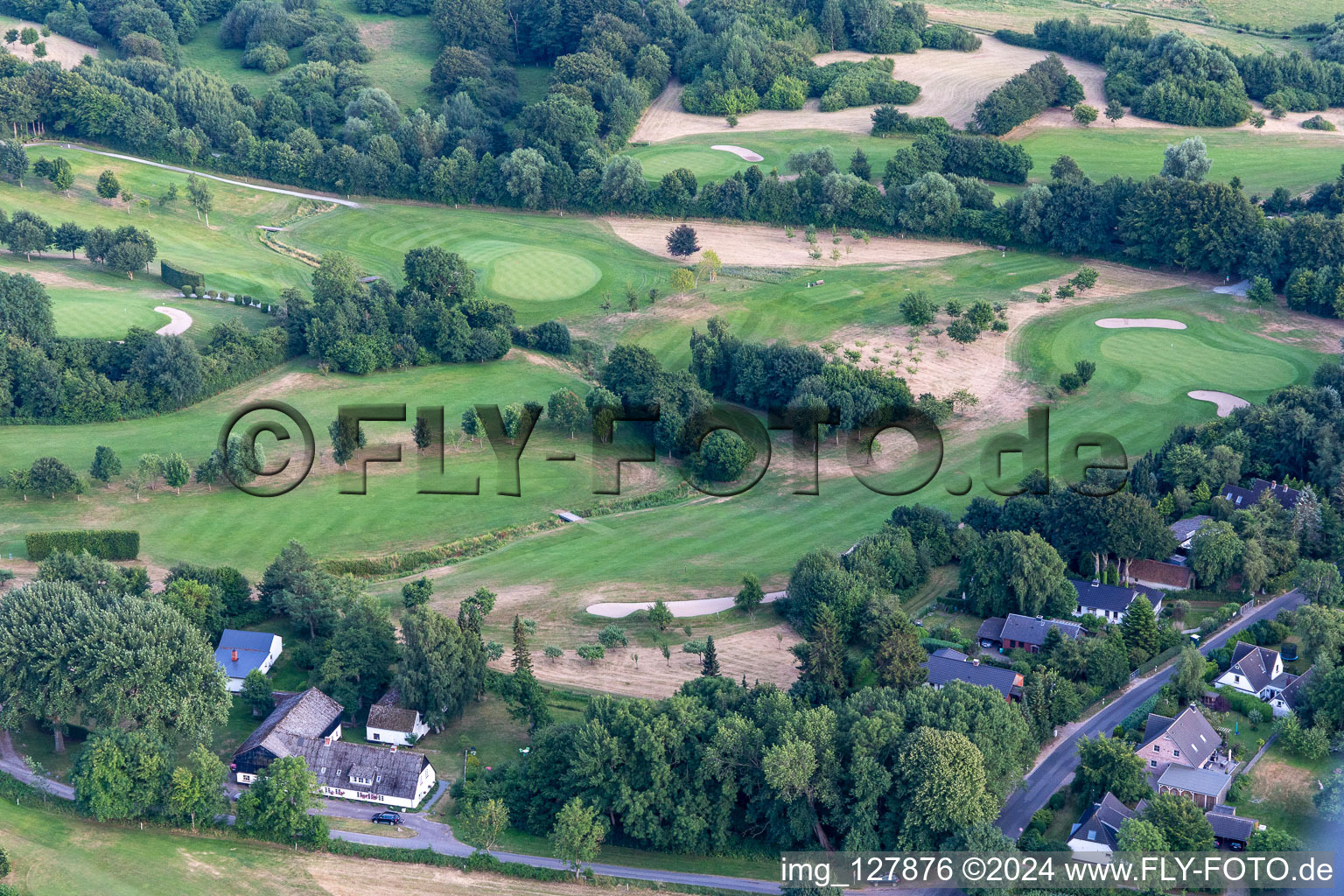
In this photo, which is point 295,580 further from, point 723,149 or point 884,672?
point 723,149

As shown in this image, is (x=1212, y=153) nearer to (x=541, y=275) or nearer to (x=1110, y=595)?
(x=541, y=275)

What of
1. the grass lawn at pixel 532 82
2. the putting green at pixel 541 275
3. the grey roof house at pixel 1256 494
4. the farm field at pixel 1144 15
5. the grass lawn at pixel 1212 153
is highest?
the farm field at pixel 1144 15

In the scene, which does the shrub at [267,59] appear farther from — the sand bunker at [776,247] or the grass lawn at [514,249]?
the sand bunker at [776,247]

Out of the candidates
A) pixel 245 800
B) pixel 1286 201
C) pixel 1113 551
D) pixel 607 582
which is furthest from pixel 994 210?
pixel 245 800

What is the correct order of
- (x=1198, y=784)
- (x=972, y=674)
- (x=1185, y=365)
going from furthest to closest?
(x=1185, y=365) < (x=972, y=674) < (x=1198, y=784)

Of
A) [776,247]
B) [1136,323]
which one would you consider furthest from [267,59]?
[1136,323]

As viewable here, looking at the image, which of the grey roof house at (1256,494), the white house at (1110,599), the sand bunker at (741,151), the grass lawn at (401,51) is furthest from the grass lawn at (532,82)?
the white house at (1110,599)
